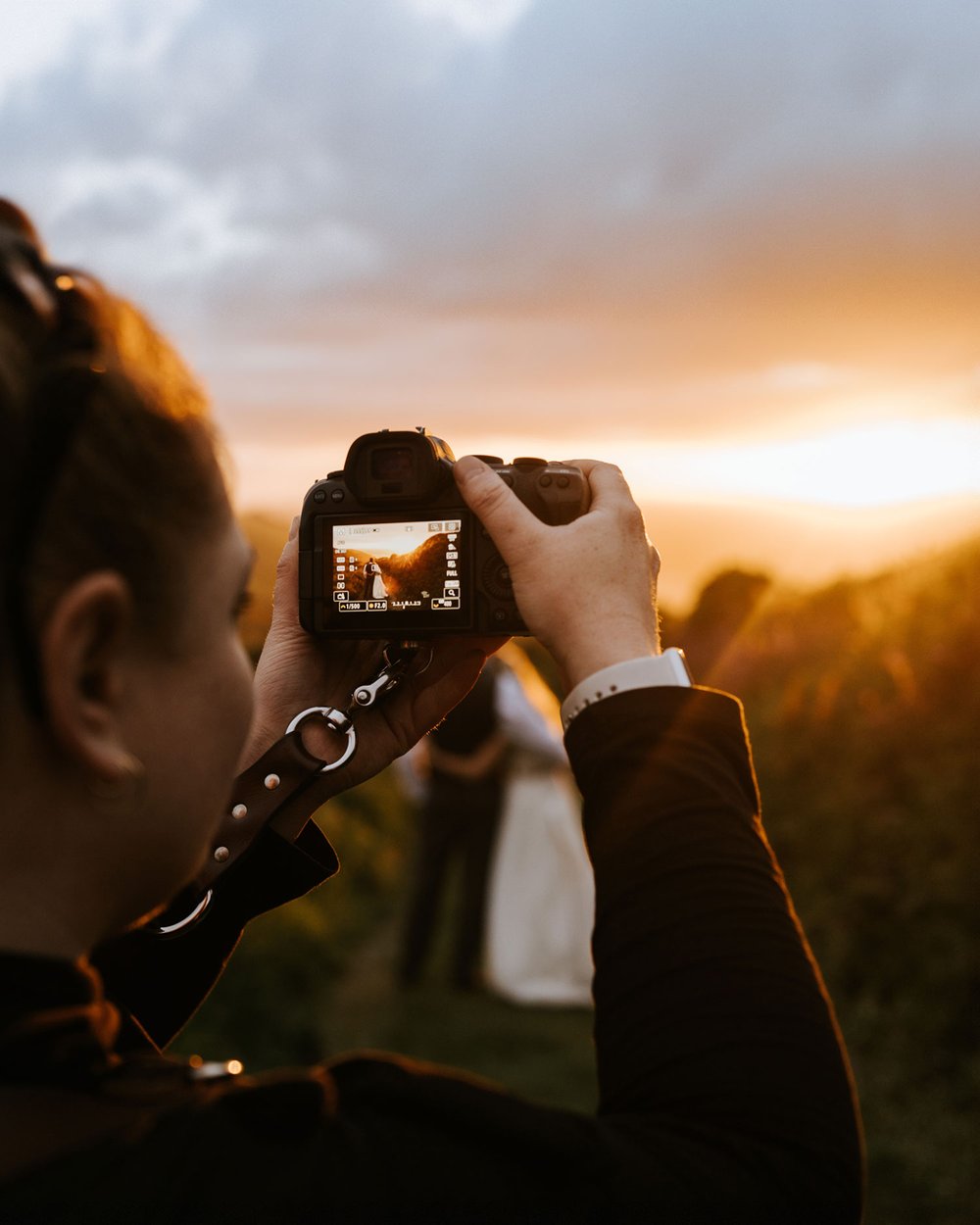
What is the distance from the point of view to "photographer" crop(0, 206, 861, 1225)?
905 mm

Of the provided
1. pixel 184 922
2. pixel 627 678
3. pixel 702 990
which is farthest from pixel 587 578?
pixel 184 922

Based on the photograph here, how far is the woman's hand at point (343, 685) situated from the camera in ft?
6.34

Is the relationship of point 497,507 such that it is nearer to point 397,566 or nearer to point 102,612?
point 397,566

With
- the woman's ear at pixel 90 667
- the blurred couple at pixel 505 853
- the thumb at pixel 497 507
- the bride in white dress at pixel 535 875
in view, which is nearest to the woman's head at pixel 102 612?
the woman's ear at pixel 90 667

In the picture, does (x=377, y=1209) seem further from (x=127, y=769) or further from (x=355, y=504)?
(x=355, y=504)

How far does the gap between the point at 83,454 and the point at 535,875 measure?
790 centimetres

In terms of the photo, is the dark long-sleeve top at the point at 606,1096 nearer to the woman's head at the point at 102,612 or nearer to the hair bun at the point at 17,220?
the woman's head at the point at 102,612

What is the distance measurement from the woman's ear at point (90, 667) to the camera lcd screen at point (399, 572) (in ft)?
3.03

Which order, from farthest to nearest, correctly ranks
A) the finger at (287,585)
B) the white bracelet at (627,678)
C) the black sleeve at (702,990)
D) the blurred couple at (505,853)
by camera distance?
the blurred couple at (505,853), the finger at (287,585), the white bracelet at (627,678), the black sleeve at (702,990)

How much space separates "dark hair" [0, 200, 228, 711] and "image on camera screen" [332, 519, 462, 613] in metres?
0.83

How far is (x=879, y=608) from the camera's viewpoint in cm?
886

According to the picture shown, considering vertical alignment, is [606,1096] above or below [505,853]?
above

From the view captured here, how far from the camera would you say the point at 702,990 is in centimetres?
110

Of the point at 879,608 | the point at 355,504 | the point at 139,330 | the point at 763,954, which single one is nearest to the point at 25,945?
the point at 139,330
